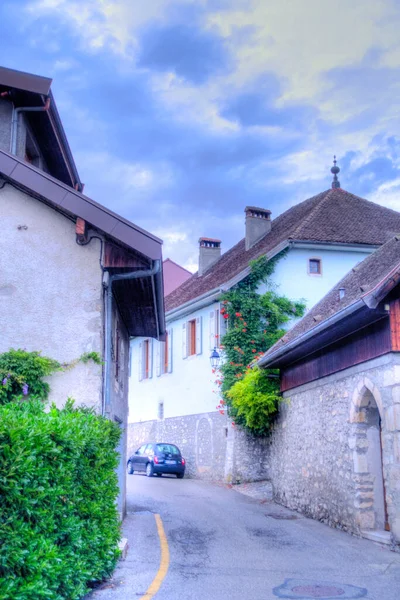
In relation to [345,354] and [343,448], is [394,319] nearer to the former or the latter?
[345,354]

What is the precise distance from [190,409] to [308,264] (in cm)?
751

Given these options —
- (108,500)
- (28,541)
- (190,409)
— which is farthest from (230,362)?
(28,541)

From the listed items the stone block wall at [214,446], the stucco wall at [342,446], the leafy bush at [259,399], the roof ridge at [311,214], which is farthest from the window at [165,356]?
the stucco wall at [342,446]

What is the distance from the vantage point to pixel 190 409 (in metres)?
27.2

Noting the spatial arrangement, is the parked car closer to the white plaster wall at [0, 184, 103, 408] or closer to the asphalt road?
the asphalt road

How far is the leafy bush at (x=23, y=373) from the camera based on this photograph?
9312 mm

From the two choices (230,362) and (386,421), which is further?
(230,362)

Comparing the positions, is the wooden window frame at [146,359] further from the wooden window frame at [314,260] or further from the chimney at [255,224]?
the wooden window frame at [314,260]

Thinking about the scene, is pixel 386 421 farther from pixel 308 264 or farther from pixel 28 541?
pixel 308 264

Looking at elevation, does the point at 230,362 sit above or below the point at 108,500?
above

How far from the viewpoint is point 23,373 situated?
9391 millimetres

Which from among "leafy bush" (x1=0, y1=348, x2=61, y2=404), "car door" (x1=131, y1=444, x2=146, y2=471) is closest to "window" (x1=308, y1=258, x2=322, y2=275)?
"car door" (x1=131, y1=444, x2=146, y2=471)

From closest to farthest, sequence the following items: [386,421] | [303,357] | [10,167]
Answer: [10,167] < [386,421] < [303,357]

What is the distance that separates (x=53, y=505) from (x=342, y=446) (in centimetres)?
822
